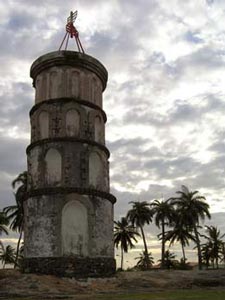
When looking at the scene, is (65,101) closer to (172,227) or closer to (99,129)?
(99,129)

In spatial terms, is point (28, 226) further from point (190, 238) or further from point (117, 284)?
point (190, 238)

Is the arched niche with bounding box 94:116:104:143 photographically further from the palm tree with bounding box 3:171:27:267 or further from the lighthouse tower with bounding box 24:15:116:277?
the palm tree with bounding box 3:171:27:267

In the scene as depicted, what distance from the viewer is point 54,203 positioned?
84.4 ft

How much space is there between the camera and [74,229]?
25703 millimetres

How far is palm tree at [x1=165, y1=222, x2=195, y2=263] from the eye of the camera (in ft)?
173

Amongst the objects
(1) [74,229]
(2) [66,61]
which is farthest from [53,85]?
(1) [74,229]

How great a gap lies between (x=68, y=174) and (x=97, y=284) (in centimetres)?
670

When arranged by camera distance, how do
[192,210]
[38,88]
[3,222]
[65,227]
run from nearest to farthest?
[65,227] < [38,88] < [3,222] < [192,210]

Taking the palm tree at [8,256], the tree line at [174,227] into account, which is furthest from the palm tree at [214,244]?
the palm tree at [8,256]

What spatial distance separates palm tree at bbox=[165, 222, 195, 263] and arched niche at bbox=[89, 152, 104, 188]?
1067 inches

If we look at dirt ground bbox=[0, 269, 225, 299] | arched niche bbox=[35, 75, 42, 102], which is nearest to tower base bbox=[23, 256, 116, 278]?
dirt ground bbox=[0, 269, 225, 299]

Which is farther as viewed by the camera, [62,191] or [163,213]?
[163,213]

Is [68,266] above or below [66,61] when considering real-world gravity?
below

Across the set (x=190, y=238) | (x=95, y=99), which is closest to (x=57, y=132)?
(x=95, y=99)
